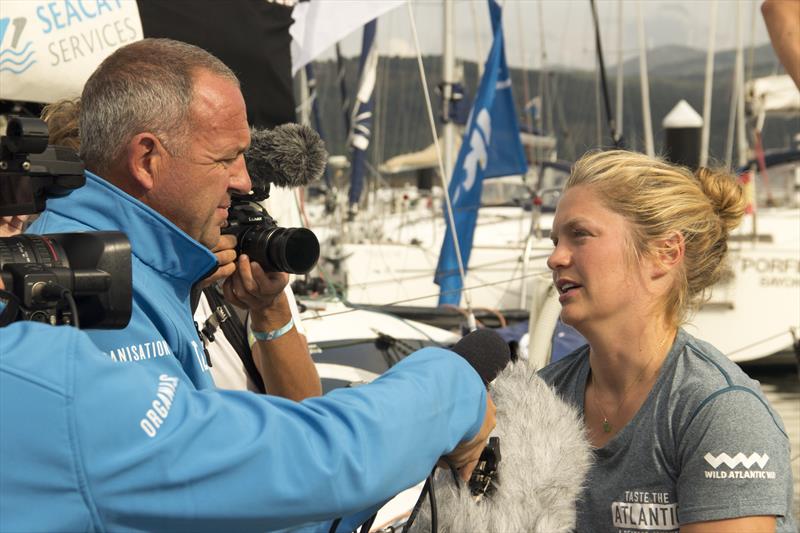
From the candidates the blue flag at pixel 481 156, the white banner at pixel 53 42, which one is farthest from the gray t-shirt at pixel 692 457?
the blue flag at pixel 481 156

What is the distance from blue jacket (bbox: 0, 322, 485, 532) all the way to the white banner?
3.00 m

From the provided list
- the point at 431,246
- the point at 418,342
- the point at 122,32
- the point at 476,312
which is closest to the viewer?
the point at 122,32

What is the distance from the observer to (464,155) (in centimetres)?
814

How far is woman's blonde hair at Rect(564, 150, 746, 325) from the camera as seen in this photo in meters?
2.34

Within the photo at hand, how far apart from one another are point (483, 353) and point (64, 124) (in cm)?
161

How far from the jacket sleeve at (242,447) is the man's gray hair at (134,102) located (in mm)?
A: 827

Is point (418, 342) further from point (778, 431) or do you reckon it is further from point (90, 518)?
point (90, 518)

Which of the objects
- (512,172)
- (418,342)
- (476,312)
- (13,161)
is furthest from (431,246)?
(13,161)

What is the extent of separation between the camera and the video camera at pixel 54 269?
1173 mm

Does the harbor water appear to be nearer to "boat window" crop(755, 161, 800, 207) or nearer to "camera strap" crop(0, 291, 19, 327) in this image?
"boat window" crop(755, 161, 800, 207)

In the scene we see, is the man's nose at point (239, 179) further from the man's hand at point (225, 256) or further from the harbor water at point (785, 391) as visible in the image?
the harbor water at point (785, 391)

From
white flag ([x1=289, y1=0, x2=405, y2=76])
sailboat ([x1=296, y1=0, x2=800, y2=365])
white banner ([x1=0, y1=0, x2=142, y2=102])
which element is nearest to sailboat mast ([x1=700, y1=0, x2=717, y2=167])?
sailboat ([x1=296, y1=0, x2=800, y2=365])

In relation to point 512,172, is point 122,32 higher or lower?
higher

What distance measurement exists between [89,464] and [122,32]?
3407 millimetres
